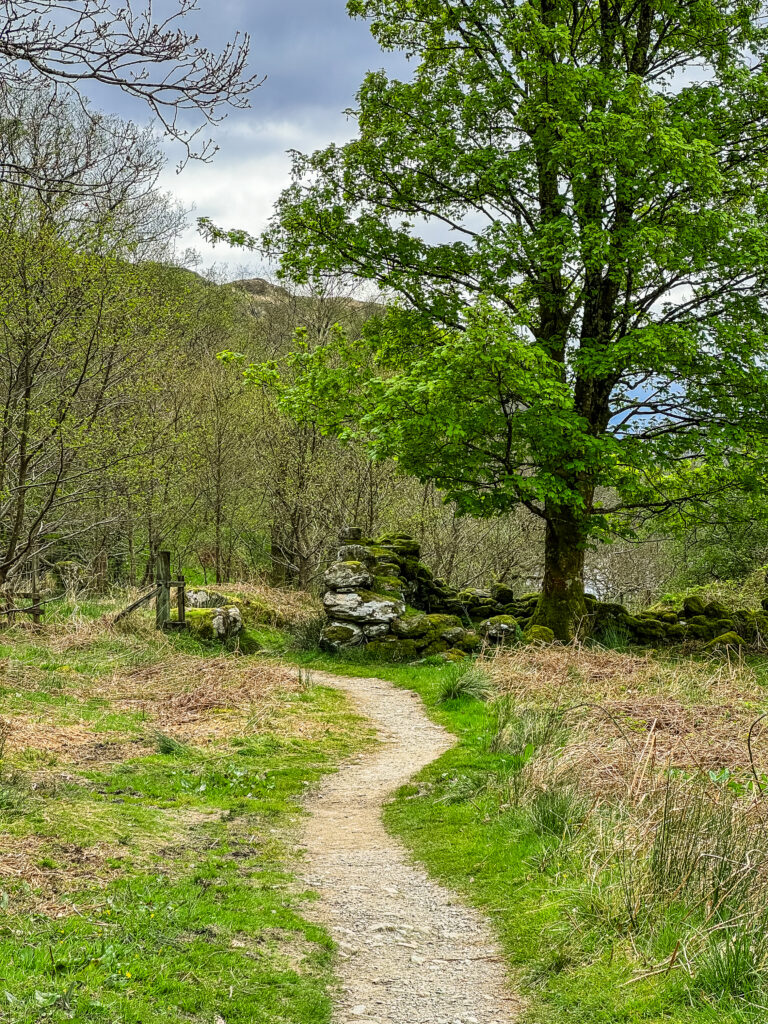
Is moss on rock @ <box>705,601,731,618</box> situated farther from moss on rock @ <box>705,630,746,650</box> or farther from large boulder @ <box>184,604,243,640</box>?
large boulder @ <box>184,604,243,640</box>

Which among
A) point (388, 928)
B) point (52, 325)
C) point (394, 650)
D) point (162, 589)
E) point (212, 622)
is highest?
point (52, 325)

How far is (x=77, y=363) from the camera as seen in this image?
1424 cm

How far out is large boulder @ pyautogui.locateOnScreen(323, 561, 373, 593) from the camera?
16766 millimetres

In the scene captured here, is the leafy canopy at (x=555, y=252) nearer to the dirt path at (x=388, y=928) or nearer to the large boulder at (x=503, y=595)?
the large boulder at (x=503, y=595)

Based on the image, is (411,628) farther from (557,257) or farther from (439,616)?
(557,257)

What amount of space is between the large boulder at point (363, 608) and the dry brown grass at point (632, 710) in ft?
11.2

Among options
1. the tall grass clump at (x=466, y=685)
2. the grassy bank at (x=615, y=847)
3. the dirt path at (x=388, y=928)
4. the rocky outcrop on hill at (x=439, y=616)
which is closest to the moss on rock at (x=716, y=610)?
the rocky outcrop on hill at (x=439, y=616)

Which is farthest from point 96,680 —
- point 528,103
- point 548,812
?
point 528,103

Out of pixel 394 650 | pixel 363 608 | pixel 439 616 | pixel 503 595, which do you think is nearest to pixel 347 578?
pixel 363 608

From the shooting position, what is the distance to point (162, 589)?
14789 mm

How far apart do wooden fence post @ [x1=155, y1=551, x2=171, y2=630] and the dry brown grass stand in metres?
5.92

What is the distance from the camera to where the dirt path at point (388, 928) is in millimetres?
4336

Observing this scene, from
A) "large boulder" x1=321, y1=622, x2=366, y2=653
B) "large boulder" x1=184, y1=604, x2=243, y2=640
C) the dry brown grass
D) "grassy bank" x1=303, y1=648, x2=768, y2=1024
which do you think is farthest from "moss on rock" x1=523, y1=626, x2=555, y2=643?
"large boulder" x1=184, y1=604, x2=243, y2=640

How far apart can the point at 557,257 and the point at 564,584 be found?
6112 mm
